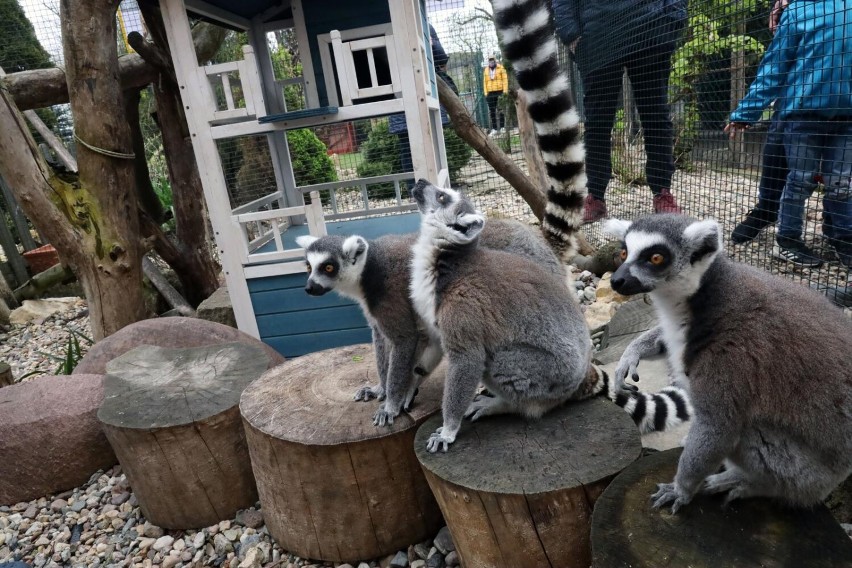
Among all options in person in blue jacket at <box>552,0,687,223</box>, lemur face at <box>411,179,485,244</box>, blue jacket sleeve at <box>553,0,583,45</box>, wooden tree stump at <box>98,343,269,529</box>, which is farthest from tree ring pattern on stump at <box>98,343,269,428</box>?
blue jacket sleeve at <box>553,0,583,45</box>

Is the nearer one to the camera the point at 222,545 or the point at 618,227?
the point at 618,227

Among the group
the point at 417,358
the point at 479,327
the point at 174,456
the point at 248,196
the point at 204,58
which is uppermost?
the point at 204,58

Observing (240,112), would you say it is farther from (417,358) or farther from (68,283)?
(68,283)

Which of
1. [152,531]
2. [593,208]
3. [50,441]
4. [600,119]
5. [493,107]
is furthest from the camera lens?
[493,107]

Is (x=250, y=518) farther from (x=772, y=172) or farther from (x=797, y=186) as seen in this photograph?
(x=772, y=172)

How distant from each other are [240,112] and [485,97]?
255 inches

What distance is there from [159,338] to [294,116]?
2.14m

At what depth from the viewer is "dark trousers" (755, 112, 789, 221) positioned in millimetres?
4414

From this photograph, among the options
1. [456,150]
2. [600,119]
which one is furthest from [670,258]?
[456,150]

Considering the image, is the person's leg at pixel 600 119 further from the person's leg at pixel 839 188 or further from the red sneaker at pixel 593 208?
the person's leg at pixel 839 188

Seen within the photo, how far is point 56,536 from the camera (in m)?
3.44

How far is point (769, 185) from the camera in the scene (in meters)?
4.79

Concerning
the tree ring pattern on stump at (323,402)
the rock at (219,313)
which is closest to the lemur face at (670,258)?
the tree ring pattern on stump at (323,402)

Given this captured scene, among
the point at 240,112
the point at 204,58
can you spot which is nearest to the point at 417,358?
the point at 240,112
